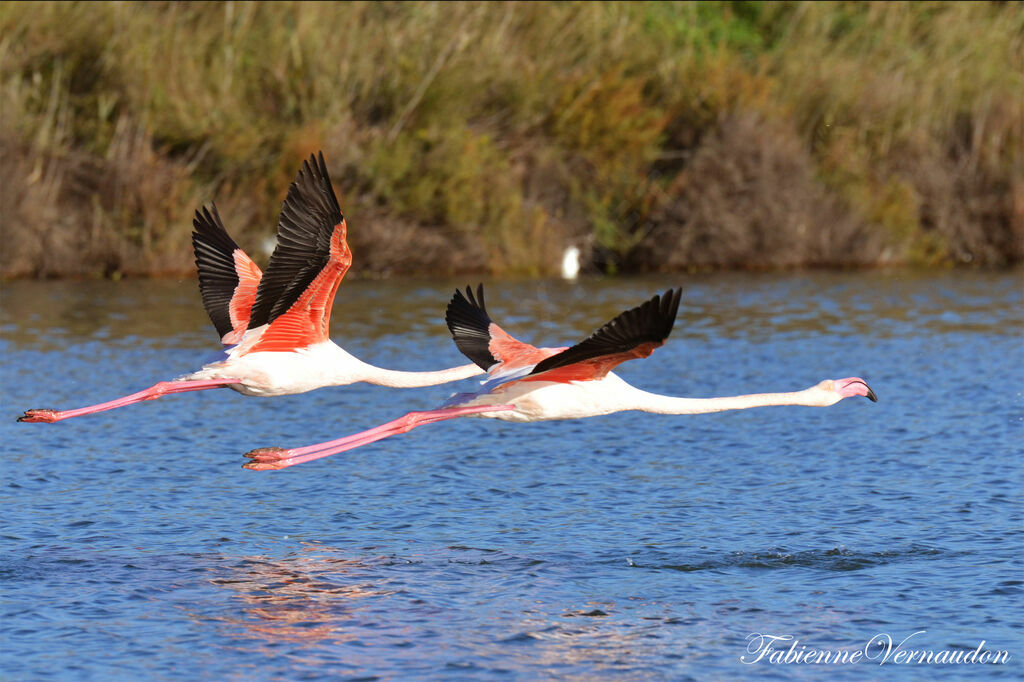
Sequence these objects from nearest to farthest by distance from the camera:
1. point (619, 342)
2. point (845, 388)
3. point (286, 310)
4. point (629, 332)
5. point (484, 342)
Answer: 1. point (629, 332)
2. point (619, 342)
3. point (845, 388)
4. point (484, 342)
5. point (286, 310)

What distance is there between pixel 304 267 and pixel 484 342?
4.36ft

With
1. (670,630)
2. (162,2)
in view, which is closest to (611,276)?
(162,2)

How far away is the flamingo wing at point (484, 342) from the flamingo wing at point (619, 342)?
32 centimetres

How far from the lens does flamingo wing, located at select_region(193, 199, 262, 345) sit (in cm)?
1138

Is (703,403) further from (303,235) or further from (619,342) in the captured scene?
(303,235)

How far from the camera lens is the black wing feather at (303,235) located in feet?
29.8

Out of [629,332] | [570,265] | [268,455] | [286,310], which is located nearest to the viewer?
[629,332]

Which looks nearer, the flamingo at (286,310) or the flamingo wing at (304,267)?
the flamingo wing at (304,267)

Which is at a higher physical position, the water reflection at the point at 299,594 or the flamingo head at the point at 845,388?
the flamingo head at the point at 845,388

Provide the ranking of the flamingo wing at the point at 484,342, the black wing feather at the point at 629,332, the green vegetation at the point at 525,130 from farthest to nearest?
the green vegetation at the point at 525,130
the flamingo wing at the point at 484,342
the black wing feather at the point at 629,332

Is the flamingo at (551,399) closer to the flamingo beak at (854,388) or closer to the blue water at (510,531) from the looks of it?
the flamingo beak at (854,388)

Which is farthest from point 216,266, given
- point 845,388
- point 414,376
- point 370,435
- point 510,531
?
point 845,388

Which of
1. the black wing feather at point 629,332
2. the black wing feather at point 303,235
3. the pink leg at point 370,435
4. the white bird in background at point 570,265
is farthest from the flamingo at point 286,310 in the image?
the white bird in background at point 570,265

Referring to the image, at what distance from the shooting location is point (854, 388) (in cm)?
928
